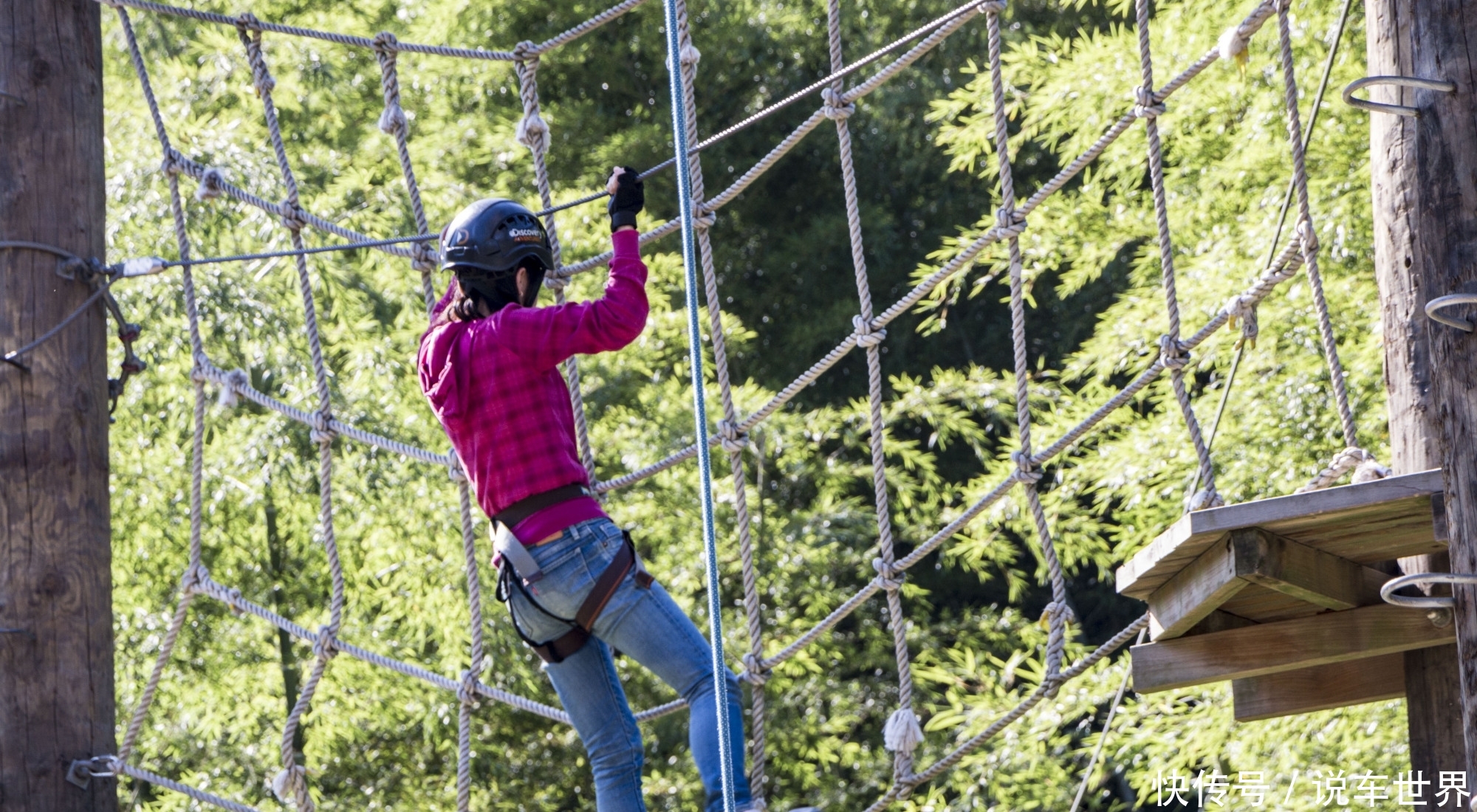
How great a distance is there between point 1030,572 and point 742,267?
2.24 meters

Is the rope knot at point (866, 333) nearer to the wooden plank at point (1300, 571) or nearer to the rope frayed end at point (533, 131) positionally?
the rope frayed end at point (533, 131)

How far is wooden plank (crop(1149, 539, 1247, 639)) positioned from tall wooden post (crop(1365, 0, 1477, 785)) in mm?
266

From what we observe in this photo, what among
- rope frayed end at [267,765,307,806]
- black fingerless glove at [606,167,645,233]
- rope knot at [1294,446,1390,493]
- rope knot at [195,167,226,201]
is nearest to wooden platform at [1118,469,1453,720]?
rope knot at [1294,446,1390,493]

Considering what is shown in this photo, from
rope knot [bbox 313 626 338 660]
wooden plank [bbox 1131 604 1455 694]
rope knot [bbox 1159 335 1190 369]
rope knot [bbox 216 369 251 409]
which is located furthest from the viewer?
rope knot [bbox 216 369 251 409]

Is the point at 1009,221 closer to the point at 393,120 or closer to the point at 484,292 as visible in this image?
the point at 484,292

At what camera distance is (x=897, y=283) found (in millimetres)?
9375

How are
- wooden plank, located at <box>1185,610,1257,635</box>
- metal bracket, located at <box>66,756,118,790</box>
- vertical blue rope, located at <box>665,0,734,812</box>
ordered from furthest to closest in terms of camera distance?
metal bracket, located at <box>66,756,118,790</box> → wooden plank, located at <box>1185,610,1257,635</box> → vertical blue rope, located at <box>665,0,734,812</box>

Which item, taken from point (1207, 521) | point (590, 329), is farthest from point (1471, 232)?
point (590, 329)

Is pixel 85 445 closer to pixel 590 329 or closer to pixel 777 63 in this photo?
pixel 590 329

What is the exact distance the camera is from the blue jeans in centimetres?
229

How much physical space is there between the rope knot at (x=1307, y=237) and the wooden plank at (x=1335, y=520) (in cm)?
51

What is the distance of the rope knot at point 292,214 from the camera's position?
3.07 m

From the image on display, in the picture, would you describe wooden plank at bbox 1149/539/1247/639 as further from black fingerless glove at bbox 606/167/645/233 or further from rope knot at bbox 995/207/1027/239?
black fingerless glove at bbox 606/167/645/233

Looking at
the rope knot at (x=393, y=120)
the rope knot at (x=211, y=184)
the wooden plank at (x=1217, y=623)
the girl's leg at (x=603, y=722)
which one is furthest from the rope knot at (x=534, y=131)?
the wooden plank at (x=1217, y=623)
